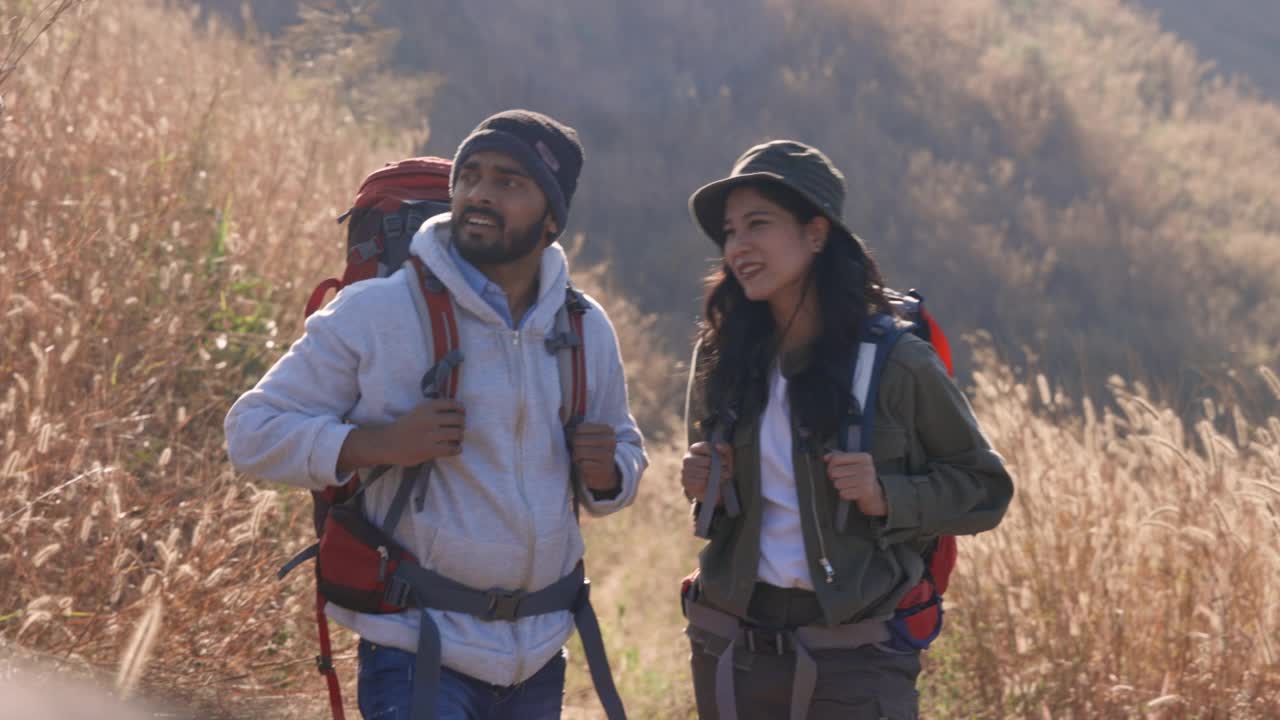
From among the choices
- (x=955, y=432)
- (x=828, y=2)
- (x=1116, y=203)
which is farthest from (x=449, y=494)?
(x=828, y=2)

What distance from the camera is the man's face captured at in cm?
290

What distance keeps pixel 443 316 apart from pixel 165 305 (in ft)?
11.0

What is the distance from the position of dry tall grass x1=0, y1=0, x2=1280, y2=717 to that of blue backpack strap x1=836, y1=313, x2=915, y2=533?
1492 millimetres

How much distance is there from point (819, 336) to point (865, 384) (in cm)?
19

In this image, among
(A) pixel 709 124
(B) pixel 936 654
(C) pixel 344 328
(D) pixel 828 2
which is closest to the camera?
(C) pixel 344 328

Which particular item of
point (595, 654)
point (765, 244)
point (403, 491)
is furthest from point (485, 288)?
point (595, 654)

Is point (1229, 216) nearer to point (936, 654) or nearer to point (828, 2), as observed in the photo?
point (828, 2)

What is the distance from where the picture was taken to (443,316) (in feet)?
9.11

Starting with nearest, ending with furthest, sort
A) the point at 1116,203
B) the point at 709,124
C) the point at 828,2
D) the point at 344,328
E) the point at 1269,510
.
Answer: the point at 344,328
the point at 1269,510
the point at 1116,203
the point at 709,124
the point at 828,2

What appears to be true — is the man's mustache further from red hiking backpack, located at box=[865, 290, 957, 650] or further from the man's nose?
red hiking backpack, located at box=[865, 290, 957, 650]

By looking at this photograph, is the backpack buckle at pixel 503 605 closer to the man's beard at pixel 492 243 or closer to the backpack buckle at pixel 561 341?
the backpack buckle at pixel 561 341

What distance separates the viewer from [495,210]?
9.59 feet

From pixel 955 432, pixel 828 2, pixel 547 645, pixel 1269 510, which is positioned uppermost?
pixel 828 2

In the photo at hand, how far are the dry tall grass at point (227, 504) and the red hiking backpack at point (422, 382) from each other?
0.40m
